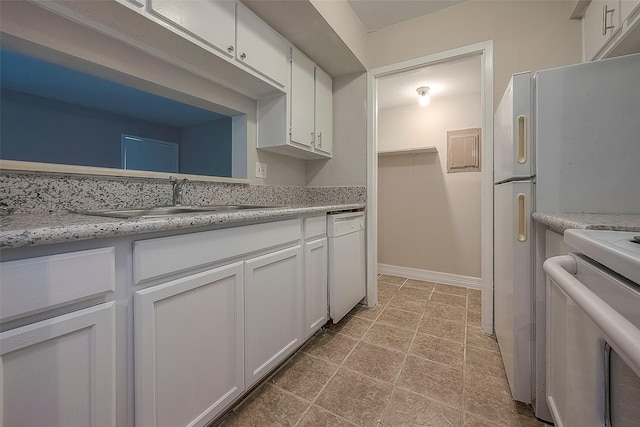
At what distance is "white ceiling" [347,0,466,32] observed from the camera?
1909mm

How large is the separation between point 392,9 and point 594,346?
92.7 inches

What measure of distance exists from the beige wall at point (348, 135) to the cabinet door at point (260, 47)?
738 millimetres

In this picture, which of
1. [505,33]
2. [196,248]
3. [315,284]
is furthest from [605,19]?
[196,248]

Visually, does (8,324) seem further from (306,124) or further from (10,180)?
(306,124)

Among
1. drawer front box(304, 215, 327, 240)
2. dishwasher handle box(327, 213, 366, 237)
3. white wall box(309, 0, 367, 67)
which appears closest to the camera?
drawer front box(304, 215, 327, 240)

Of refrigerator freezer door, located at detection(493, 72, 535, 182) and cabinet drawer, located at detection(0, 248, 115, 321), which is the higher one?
refrigerator freezer door, located at detection(493, 72, 535, 182)

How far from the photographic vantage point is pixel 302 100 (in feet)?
6.46

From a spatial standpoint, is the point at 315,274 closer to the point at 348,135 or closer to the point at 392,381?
the point at 392,381

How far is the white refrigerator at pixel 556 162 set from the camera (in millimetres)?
1020

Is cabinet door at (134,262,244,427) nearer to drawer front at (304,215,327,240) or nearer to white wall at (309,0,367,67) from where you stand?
drawer front at (304,215,327,240)

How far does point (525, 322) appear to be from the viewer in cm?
114

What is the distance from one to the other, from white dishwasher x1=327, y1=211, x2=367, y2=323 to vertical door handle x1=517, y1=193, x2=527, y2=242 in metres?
1.00

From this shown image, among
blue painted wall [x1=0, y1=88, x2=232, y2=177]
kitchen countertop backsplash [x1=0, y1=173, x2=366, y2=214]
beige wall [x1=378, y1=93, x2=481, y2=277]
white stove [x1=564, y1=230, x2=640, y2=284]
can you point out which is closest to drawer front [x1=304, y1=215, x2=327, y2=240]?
kitchen countertop backsplash [x1=0, y1=173, x2=366, y2=214]

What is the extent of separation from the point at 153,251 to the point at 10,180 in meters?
0.68
